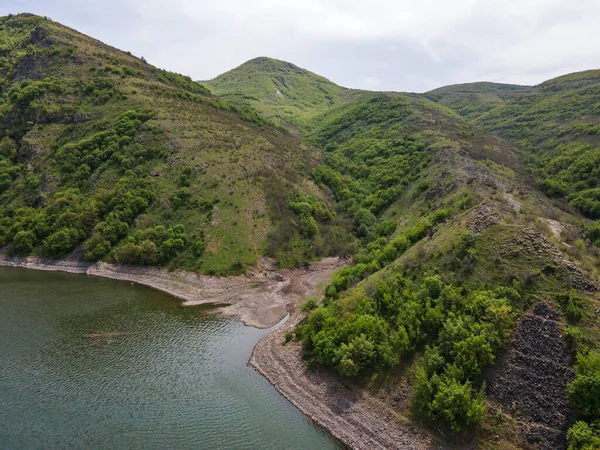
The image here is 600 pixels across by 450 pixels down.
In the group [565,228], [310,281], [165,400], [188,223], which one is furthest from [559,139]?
[165,400]

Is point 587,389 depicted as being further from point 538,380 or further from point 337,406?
point 337,406

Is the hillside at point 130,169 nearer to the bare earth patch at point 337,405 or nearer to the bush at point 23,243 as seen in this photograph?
the bush at point 23,243

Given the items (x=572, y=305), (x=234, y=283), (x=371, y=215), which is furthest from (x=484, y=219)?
(x=371, y=215)

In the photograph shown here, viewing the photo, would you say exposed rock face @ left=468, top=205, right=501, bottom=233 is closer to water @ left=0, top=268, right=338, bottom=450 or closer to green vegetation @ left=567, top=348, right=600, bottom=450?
green vegetation @ left=567, top=348, right=600, bottom=450

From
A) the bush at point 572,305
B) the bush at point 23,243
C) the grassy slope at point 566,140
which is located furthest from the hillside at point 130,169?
the grassy slope at point 566,140

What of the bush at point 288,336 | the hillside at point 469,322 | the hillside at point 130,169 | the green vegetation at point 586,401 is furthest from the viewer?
the hillside at point 130,169

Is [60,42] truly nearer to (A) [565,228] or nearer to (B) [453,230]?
(B) [453,230]
